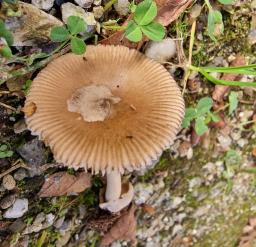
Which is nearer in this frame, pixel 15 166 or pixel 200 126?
pixel 15 166

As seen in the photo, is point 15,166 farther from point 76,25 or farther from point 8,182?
point 76,25

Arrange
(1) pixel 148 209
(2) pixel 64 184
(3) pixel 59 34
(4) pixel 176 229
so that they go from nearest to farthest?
(3) pixel 59 34, (2) pixel 64 184, (1) pixel 148 209, (4) pixel 176 229

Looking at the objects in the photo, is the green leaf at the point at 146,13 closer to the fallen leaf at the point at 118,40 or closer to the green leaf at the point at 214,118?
the fallen leaf at the point at 118,40

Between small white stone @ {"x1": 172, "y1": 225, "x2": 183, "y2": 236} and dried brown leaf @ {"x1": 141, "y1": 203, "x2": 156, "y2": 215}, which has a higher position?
dried brown leaf @ {"x1": 141, "y1": 203, "x2": 156, "y2": 215}

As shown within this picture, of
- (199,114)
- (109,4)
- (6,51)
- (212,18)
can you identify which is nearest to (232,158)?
(199,114)

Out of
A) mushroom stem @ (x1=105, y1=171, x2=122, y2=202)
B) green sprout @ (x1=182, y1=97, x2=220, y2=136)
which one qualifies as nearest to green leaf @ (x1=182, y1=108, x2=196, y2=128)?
green sprout @ (x1=182, y1=97, x2=220, y2=136)

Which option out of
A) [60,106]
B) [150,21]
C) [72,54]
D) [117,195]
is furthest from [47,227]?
[150,21]

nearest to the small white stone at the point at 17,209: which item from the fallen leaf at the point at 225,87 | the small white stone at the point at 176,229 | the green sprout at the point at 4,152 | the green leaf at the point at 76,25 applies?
the green sprout at the point at 4,152

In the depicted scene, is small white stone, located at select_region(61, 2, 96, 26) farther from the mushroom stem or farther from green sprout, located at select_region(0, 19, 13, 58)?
the mushroom stem
